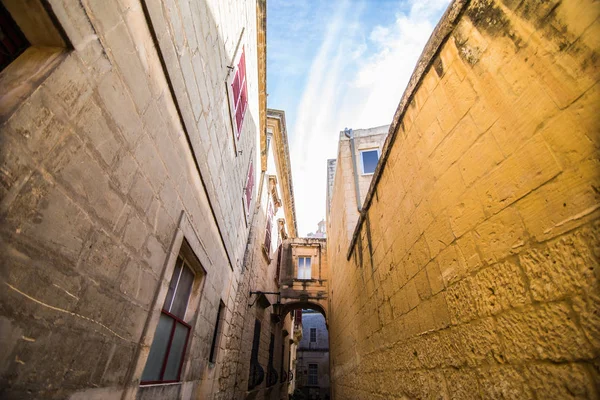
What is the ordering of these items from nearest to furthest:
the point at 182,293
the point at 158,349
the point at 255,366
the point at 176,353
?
the point at 158,349 < the point at 176,353 < the point at 182,293 < the point at 255,366

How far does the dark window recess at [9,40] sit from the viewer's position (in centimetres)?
103

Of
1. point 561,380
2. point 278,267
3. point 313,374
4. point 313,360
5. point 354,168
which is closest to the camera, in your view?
point 561,380

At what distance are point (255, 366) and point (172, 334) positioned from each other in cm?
639

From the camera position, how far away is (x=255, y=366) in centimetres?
807

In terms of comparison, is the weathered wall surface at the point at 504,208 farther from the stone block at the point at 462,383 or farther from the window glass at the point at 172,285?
the window glass at the point at 172,285

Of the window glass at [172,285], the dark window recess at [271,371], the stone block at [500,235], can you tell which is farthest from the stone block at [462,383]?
the dark window recess at [271,371]

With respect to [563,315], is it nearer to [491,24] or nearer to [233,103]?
[491,24]

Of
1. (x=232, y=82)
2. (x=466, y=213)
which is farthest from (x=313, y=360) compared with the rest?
(x=466, y=213)

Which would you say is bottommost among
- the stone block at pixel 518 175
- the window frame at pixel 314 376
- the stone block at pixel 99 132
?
the window frame at pixel 314 376

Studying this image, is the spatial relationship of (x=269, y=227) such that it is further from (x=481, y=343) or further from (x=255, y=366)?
(x=481, y=343)

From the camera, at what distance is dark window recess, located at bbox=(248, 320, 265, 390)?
7.67 m

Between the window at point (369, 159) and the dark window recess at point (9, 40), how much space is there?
26.9 ft

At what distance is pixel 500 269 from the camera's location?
1.37 m

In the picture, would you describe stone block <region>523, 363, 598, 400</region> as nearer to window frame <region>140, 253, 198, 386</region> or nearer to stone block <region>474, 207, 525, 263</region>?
stone block <region>474, 207, 525, 263</region>
